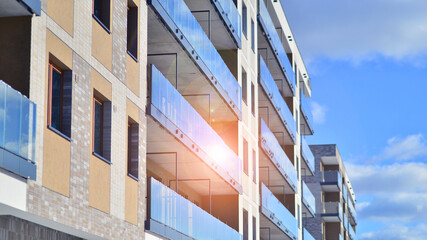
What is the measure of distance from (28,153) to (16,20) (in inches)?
102

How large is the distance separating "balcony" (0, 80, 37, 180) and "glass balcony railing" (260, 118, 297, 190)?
2698 cm

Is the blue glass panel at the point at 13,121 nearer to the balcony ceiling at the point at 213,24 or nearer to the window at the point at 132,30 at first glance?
the window at the point at 132,30

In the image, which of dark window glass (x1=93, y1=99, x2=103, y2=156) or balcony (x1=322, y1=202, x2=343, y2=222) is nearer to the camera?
dark window glass (x1=93, y1=99, x2=103, y2=156)

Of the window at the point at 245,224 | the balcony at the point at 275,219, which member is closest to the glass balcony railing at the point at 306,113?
the balcony at the point at 275,219

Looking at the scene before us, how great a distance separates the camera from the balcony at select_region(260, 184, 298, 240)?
4225 centimetres

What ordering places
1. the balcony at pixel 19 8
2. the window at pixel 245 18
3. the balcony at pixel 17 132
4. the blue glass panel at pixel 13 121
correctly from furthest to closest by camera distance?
1. the window at pixel 245 18
2. the balcony at pixel 19 8
3. the blue glass panel at pixel 13 121
4. the balcony at pixel 17 132

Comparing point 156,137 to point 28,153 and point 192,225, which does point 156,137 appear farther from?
point 28,153

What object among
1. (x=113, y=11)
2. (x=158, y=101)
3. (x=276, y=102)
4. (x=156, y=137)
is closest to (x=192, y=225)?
(x=156, y=137)

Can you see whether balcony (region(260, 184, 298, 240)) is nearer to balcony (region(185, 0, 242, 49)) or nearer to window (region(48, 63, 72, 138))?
balcony (region(185, 0, 242, 49))

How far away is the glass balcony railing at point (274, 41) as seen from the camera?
4312cm

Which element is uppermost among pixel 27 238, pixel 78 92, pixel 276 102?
pixel 276 102

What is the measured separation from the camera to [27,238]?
53.7ft

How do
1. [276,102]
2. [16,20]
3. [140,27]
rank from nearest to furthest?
1. [16,20]
2. [140,27]
3. [276,102]

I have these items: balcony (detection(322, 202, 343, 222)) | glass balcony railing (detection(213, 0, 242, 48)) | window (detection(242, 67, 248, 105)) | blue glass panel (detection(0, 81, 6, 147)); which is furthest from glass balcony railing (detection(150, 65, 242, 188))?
balcony (detection(322, 202, 343, 222))
